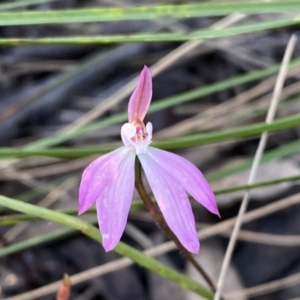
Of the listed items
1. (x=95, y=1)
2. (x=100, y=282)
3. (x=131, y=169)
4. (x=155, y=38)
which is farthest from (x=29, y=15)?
(x=95, y=1)

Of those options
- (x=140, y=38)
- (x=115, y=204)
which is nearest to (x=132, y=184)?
(x=115, y=204)

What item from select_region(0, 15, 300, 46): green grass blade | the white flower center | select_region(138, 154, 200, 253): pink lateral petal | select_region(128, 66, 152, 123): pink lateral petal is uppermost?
select_region(0, 15, 300, 46): green grass blade

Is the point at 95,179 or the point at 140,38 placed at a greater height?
the point at 140,38

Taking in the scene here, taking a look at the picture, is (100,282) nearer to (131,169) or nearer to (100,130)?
(100,130)

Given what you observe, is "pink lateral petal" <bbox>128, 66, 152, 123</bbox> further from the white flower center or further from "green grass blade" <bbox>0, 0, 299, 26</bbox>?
"green grass blade" <bbox>0, 0, 299, 26</bbox>

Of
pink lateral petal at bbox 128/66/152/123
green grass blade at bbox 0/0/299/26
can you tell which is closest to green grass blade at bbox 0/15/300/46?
green grass blade at bbox 0/0/299/26

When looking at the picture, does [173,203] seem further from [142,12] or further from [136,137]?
[142,12]

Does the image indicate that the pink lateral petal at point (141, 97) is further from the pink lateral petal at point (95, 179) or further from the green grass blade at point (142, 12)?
the green grass blade at point (142, 12)
